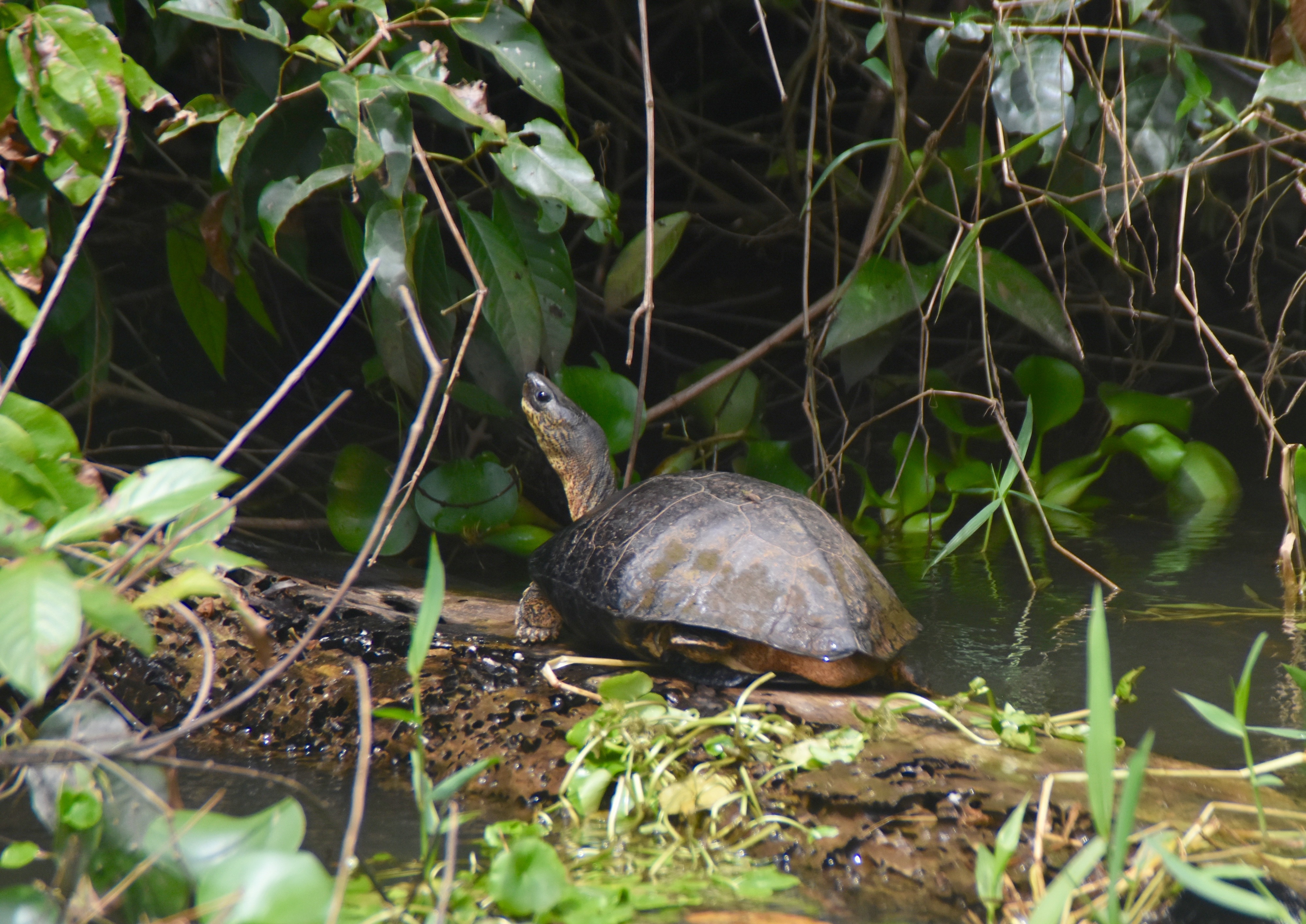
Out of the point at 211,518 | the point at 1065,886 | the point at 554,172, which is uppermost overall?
the point at 554,172

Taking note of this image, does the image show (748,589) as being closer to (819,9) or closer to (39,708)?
(39,708)

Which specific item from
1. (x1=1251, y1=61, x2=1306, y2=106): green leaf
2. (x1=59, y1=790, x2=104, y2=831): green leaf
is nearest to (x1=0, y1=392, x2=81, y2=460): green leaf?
(x1=59, y1=790, x2=104, y2=831): green leaf

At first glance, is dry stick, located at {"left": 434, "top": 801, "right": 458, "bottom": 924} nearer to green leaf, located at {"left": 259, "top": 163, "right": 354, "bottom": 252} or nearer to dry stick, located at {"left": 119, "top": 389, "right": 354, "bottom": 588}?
dry stick, located at {"left": 119, "top": 389, "right": 354, "bottom": 588}

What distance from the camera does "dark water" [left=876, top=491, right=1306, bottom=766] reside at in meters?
1.98

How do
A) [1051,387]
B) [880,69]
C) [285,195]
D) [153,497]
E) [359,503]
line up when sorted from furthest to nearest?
[1051,387]
[359,503]
[880,69]
[285,195]
[153,497]

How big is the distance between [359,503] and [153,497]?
214 centimetres

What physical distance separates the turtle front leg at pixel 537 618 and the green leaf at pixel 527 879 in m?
1.25

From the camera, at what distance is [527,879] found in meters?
1.09

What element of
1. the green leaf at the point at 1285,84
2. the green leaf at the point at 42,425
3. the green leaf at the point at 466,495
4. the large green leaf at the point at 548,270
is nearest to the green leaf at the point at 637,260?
the large green leaf at the point at 548,270

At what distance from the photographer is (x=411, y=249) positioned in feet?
6.84

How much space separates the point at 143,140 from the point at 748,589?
2.17 m

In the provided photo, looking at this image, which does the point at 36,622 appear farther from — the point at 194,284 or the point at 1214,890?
the point at 194,284

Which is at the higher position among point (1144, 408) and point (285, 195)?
point (285, 195)

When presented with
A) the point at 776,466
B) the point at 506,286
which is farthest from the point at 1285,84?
the point at 506,286
